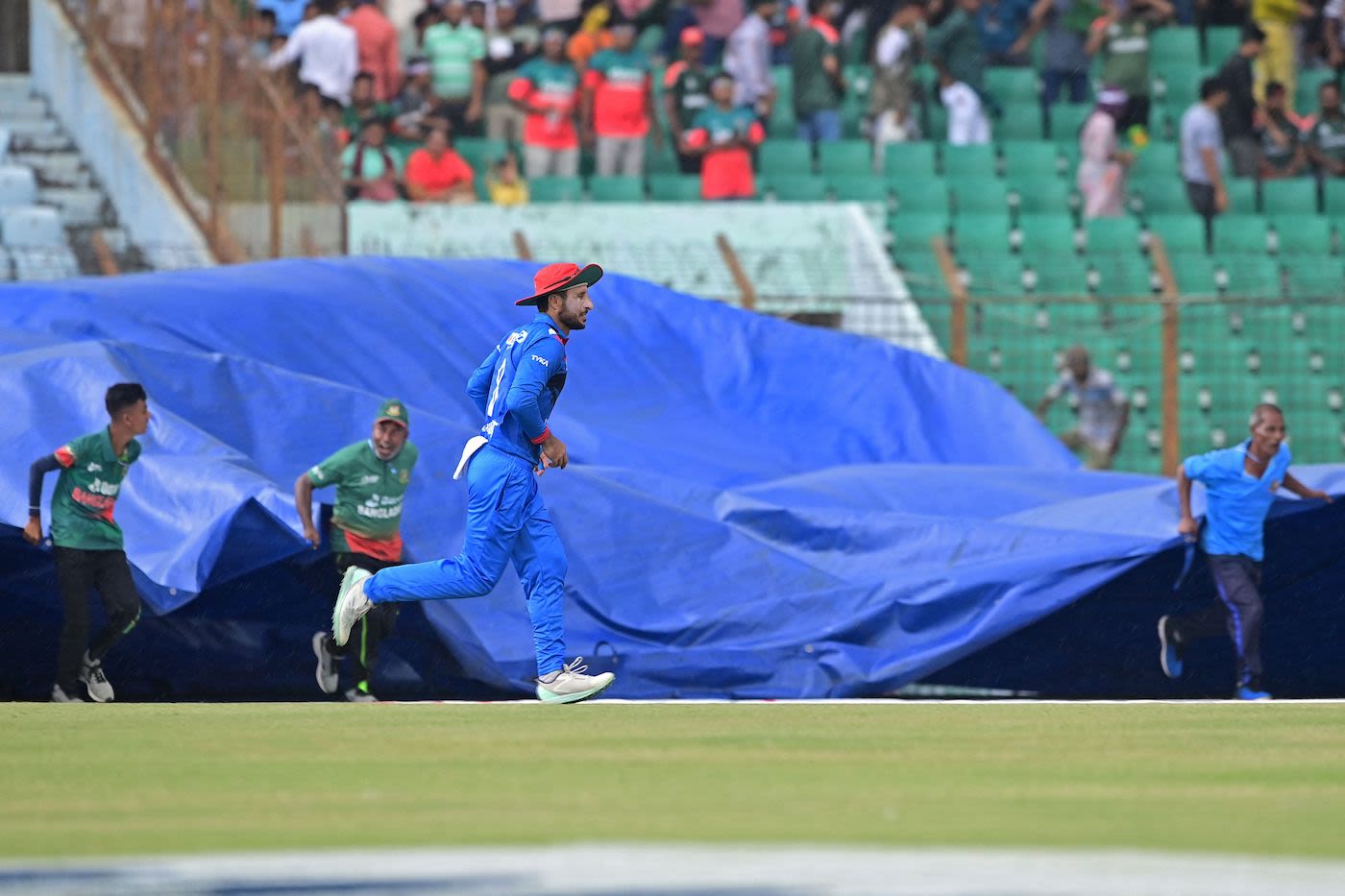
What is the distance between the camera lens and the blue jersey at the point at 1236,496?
456 inches

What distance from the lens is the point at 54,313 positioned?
42.0 ft

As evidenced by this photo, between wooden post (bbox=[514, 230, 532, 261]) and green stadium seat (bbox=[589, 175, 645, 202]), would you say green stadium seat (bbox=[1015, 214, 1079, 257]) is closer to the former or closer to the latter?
green stadium seat (bbox=[589, 175, 645, 202])

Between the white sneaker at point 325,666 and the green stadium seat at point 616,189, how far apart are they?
31.9 feet

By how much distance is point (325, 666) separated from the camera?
36.7ft

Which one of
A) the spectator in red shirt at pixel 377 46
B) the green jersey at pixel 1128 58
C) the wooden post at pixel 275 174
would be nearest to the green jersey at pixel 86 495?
the wooden post at pixel 275 174

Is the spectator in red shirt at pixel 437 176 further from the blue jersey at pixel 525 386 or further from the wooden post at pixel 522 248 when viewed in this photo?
the blue jersey at pixel 525 386

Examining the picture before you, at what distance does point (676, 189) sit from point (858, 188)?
1.69m

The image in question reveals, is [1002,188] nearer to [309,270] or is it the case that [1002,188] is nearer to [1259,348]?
[1259,348]

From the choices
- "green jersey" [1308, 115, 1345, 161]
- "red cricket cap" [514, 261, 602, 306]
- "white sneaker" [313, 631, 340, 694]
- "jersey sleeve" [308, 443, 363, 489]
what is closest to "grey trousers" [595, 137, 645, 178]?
"green jersey" [1308, 115, 1345, 161]

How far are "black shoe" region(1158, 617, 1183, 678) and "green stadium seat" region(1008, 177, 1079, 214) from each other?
9687mm

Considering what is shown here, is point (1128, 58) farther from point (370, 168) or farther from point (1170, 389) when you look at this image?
point (370, 168)

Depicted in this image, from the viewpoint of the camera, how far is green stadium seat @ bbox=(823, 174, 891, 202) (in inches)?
821

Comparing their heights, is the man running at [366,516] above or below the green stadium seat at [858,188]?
below

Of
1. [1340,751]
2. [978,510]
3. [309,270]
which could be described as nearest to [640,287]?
[309,270]
